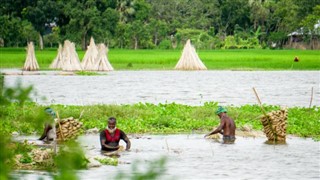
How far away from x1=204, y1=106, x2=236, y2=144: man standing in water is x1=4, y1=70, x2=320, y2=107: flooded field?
32.8 feet

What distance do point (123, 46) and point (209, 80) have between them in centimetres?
4291

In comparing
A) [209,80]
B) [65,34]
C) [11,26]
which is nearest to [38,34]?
[65,34]

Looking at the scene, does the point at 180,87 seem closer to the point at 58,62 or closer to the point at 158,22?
the point at 58,62

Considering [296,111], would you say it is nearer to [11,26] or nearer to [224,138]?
[224,138]

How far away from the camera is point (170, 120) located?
792 inches

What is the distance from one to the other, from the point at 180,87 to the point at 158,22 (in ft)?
142

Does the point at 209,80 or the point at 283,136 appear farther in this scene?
the point at 209,80

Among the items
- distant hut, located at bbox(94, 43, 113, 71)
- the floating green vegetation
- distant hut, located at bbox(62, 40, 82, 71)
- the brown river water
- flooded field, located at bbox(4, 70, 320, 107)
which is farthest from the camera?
distant hut, located at bbox(94, 43, 113, 71)

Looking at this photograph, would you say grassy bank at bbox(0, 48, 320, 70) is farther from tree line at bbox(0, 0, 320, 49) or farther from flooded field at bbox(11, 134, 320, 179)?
flooded field at bbox(11, 134, 320, 179)

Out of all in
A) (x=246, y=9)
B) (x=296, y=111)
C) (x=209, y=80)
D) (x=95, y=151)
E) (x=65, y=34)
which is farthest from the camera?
(x=246, y=9)

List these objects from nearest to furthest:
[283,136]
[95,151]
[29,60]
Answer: [95,151]
[283,136]
[29,60]

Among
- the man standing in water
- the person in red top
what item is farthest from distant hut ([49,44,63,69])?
the person in red top

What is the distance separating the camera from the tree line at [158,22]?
73750mm

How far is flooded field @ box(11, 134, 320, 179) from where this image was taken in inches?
552
